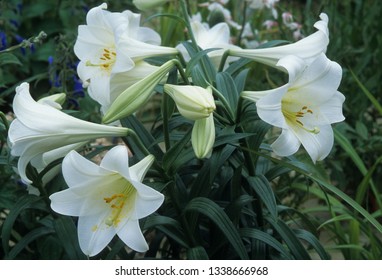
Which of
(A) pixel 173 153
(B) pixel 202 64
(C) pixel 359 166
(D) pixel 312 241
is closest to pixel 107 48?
Answer: (B) pixel 202 64

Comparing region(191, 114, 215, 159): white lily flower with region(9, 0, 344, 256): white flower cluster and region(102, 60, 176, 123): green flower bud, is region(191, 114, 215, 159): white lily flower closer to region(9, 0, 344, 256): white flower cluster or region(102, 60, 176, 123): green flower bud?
region(9, 0, 344, 256): white flower cluster

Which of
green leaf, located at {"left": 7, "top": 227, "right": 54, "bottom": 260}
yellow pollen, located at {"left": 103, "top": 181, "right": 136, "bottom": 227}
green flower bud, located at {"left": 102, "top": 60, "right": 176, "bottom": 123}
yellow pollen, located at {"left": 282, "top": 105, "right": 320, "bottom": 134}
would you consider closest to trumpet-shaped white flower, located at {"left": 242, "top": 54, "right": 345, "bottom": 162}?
yellow pollen, located at {"left": 282, "top": 105, "right": 320, "bottom": 134}

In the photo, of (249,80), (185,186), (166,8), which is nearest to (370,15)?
(249,80)

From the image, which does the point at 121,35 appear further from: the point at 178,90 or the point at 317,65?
the point at 317,65

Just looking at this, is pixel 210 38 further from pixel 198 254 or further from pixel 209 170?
pixel 198 254

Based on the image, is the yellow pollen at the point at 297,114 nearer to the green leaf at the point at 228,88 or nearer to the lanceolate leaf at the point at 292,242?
the green leaf at the point at 228,88
